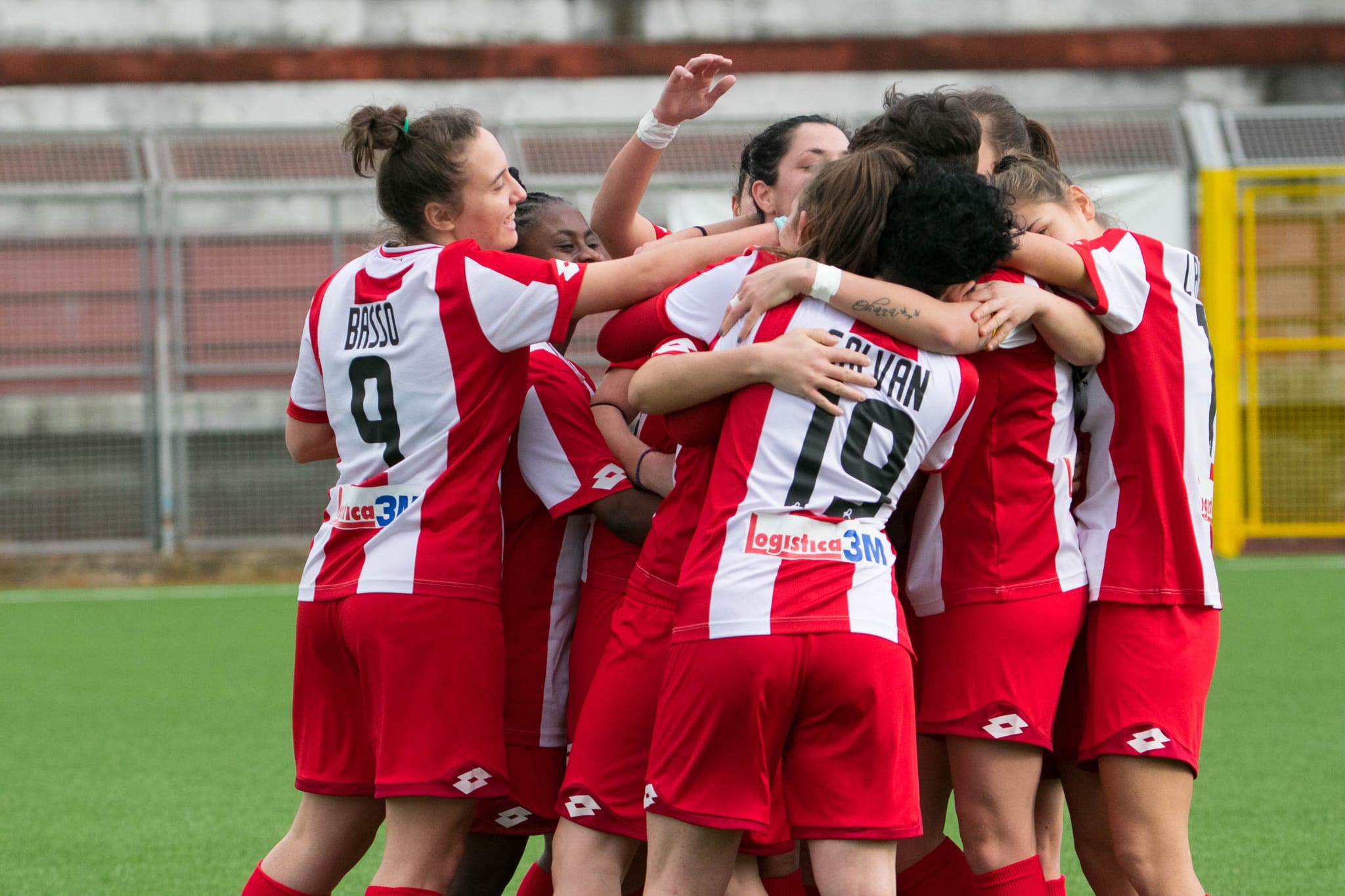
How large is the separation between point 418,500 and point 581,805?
0.64 meters

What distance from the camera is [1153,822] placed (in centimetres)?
275

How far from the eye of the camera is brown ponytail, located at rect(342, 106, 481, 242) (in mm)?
2930

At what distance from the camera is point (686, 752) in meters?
2.42

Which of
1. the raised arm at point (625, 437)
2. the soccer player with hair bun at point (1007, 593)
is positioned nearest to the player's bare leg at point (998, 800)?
the soccer player with hair bun at point (1007, 593)

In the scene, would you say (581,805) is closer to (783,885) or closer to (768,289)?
(783,885)

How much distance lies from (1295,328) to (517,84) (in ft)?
22.8

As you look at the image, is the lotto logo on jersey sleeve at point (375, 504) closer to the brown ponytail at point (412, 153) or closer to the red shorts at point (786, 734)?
the brown ponytail at point (412, 153)

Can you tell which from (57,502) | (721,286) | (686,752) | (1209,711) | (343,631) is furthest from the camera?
(57,502)

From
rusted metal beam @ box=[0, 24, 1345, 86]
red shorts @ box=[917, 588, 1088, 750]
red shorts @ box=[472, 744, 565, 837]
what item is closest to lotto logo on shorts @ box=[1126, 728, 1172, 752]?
red shorts @ box=[917, 588, 1088, 750]

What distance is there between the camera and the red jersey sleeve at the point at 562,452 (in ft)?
9.80

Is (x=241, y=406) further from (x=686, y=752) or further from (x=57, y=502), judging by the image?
(x=686, y=752)

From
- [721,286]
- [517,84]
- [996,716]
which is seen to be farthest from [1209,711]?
[517,84]

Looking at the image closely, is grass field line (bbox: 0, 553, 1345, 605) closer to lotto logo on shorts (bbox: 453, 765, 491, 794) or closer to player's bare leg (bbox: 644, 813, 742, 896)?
lotto logo on shorts (bbox: 453, 765, 491, 794)

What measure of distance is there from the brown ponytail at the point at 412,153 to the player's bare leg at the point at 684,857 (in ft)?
4.21
